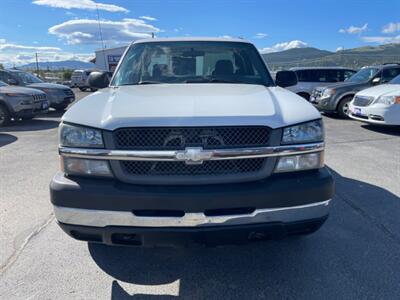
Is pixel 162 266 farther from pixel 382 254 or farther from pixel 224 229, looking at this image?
pixel 382 254

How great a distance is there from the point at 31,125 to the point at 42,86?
10.4 ft

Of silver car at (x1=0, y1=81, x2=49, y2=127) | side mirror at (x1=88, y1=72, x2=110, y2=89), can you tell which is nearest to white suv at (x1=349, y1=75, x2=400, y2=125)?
side mirror at (x1=88, y1=72, x2=110, y2=89)

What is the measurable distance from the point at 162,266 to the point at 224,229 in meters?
0.91

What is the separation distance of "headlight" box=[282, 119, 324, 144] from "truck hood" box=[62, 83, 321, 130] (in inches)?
1.7

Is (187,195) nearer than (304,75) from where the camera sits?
Yes

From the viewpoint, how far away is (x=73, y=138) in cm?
245

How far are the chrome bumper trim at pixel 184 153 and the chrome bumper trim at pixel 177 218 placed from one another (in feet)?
1.19

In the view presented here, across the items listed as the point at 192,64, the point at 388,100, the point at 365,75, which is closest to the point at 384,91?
the point at 388,100

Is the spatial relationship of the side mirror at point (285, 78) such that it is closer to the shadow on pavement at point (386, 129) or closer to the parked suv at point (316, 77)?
the shadow on pavement at point (386, 129)

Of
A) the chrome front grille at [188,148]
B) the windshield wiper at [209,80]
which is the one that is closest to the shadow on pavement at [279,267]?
the chrome front grille at [188,148]

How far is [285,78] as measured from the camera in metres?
4.15

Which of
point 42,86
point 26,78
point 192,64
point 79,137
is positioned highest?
point 192,64

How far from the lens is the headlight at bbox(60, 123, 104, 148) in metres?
2.38

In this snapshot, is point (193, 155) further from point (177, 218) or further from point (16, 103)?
point (16, 103)
